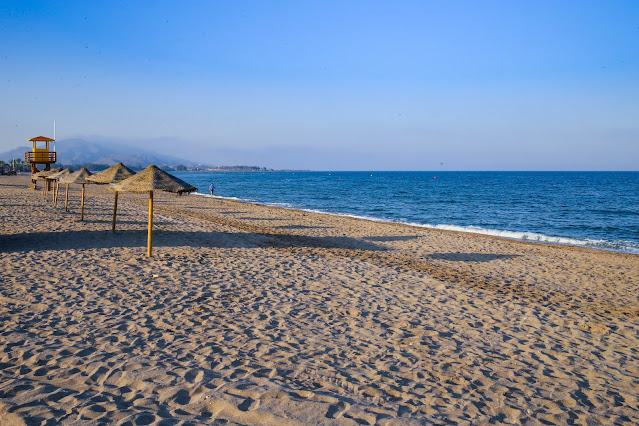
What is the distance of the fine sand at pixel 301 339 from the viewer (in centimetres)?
373

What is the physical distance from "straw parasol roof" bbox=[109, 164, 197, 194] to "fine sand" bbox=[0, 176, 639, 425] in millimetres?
1652

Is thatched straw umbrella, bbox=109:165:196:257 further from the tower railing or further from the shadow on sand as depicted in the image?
the tower railing

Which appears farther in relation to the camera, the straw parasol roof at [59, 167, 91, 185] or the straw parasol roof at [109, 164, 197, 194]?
the straw parasol roof at [59, 167, 91, 185]

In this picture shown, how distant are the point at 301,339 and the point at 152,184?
19.2ft

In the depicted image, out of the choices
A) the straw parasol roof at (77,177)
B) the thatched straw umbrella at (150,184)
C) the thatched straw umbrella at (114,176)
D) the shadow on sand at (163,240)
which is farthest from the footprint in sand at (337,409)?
the straw parasol roof at (77,177)

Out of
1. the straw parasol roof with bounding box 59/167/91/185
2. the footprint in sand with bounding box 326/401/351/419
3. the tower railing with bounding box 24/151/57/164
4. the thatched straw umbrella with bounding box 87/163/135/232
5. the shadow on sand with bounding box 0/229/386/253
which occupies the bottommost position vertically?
the shadow on sand with bounding box 0/229/386/253

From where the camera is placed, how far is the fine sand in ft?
12.2

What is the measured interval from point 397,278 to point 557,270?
512 cm

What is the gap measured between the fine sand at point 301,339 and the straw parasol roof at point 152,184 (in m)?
1.65

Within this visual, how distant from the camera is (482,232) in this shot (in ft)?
66.5

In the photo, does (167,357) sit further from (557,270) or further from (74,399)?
(557,270)

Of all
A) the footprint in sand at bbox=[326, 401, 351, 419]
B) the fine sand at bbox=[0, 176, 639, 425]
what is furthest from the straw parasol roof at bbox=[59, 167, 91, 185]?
the footprint in sand at bbox=[326, 401, 351, 419]

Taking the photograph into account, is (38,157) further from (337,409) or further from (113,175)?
(337,409)

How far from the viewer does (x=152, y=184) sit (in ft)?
30.6
